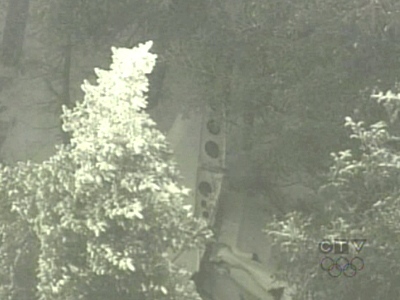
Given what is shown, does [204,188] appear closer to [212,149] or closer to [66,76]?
[212,149]

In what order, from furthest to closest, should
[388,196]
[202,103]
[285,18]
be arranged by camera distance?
[202,103]
[285,18]
[388,196]

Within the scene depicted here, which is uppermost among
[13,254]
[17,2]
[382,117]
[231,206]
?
[17,2]

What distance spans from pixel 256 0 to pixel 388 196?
12.5 feet

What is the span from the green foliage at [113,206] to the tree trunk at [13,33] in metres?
5.97

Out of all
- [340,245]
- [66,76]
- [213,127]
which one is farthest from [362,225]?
[66,76]

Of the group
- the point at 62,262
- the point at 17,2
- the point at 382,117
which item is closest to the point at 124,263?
the point at 62,262

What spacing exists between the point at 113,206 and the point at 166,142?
121 centimetres

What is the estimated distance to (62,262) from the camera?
779cm

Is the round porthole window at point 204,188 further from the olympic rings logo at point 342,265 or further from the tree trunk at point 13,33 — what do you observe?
the tree trunk at point 13,33

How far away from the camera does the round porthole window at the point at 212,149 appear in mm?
12305

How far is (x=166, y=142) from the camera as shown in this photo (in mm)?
8531

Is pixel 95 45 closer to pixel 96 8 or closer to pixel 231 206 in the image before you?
pixel 96 8

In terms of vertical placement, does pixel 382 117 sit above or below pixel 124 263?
above

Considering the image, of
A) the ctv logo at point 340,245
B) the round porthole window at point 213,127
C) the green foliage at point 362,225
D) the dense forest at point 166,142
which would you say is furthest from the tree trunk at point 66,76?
the ctv logo at point 340,245
